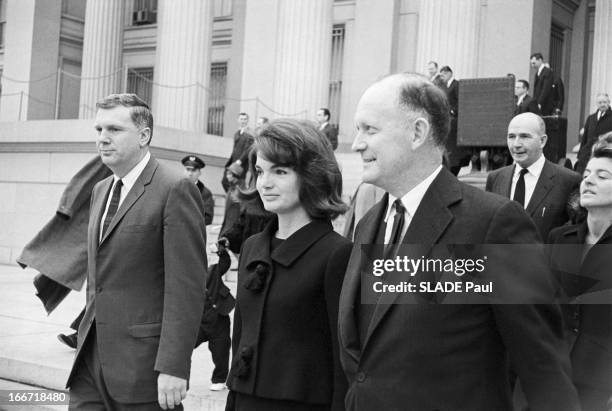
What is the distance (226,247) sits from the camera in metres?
5.26

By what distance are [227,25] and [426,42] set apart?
11921 mm

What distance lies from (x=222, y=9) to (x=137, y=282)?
981 inches

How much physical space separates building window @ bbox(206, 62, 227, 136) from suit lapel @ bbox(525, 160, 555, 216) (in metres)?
21.3

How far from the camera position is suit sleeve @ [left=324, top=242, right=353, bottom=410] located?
2779mm

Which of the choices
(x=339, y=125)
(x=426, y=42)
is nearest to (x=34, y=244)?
(x=426, y=42)

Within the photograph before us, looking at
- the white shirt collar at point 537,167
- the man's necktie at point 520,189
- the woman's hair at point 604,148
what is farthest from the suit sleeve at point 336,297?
the white shirt collar at point 537,167

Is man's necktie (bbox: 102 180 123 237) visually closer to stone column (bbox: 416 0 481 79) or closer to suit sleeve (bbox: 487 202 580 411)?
suit sleeve (bbox: 487 202 580 411)

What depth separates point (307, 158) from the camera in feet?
10.3

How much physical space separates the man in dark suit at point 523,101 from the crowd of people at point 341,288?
8.79 meters

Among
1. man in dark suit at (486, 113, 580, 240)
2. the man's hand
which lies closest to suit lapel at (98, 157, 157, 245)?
the man's hand

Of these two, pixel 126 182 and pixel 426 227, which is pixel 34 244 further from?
pixel 426 227

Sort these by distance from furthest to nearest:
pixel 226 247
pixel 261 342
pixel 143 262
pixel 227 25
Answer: pixel 227 25
pixel 226 247
pixel 143 262
pixel 261 342

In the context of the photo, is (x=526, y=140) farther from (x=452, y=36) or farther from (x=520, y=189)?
(x=452, y=36)

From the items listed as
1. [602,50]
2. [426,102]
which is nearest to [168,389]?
[426,102]
